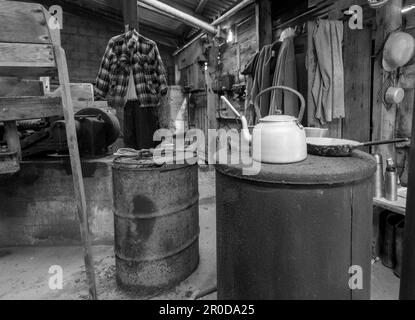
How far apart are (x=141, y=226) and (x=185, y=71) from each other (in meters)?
8.93

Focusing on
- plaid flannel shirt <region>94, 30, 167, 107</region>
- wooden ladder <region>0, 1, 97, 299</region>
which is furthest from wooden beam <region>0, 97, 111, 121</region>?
plaid flannel shirt <region>94, 30, 167, 107</region>

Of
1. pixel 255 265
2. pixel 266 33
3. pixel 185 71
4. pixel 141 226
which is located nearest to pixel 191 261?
pixel 141 226

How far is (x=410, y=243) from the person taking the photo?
57.3 inches

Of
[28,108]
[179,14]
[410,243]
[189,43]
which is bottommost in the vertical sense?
[410,243]

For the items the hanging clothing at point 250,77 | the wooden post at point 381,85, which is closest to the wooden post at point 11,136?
the hanging clothing at point 250,77

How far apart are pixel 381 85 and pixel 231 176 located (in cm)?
236

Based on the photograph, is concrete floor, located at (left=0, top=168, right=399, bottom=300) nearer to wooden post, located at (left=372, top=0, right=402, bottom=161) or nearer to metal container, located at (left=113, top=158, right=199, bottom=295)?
metal container, located at (left=113, top=158, right=199, bottom=295)

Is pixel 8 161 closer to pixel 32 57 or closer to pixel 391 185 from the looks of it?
pixel 32 57

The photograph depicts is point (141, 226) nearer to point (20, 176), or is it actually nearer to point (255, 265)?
point (255, 265)

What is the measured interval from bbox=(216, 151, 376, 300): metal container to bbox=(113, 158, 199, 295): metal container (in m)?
1.13

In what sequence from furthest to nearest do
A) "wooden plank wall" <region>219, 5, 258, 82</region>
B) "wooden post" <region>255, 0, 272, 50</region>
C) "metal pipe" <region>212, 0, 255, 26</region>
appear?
"wooden plank wall" <region>219, 5, 258, 82</region>, "metal pipe" <region>212, 0, 255, 26</region>, "wooden post" <region>255, 0, 272, 50</region>

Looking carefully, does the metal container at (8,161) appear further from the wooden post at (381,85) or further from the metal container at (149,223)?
the wooden post at (381,85)

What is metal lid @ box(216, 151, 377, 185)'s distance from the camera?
1414mm

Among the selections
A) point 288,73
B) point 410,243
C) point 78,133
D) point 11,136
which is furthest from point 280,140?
point 78,133
